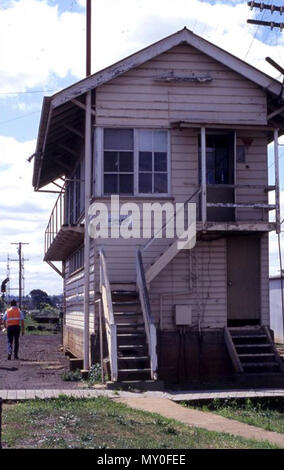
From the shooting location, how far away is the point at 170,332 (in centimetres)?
1698

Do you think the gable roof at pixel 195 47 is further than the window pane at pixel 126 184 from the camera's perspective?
No

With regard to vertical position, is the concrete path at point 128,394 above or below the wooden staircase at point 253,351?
below

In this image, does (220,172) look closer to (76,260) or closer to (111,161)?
(111,161)

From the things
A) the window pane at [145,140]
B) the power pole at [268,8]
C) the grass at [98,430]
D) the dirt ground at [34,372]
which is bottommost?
the grass at [98,430]

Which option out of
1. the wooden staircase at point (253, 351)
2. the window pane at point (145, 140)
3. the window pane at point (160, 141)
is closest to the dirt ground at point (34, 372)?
the wooden staircase at point (253, 351)

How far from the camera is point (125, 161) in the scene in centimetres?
1734

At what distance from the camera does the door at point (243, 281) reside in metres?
17.6

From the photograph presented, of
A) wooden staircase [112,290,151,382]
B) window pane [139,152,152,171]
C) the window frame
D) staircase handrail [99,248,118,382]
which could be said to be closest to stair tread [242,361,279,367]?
wooden staircase [112,290,151,382]

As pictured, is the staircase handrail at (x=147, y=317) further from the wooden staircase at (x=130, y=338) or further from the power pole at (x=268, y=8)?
the power pole at (x=268, y=8)

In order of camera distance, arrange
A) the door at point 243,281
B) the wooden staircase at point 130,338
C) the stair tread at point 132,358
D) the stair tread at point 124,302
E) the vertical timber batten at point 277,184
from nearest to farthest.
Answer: the wooden staircase at point 130,338 → the stair tread at point 132,358 → the stair tread at point 124,302 → the vertical timber batten at point 277,184 → the door at point 243,281

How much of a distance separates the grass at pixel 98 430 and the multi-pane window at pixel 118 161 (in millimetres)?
6780

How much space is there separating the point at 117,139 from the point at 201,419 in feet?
25.9

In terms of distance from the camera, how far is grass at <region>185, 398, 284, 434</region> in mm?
11883

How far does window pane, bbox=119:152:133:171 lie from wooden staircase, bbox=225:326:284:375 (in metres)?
4.20
